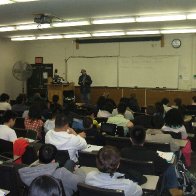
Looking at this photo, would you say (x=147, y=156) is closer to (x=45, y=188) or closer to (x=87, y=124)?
(x=45, y=188)

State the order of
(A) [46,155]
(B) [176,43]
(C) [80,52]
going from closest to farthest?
(A) [46,155], (B) [176,43], (C) [80,52]

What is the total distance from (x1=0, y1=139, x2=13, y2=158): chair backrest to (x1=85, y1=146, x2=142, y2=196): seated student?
173 cm

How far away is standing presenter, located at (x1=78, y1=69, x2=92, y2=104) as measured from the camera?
1218 centimetres

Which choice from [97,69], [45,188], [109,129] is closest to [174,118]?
[109,129]

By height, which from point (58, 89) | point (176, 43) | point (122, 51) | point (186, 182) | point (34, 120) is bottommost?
point (186, 182)

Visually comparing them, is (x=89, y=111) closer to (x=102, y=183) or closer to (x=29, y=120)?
(x=29, y=120)

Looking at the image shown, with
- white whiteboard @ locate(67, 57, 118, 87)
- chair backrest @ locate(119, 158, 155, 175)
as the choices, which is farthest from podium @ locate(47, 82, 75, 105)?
chair backrest @ locate(119, 158, 155, 175)

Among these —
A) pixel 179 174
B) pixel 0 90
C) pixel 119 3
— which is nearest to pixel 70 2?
pixel 119 3

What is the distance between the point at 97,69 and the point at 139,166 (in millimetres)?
9813

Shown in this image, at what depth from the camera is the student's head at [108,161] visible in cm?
251

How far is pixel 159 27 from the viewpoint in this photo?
31.8 feet

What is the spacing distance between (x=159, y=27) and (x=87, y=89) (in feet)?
13.1

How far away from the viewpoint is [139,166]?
10.2ft

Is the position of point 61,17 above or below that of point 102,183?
above
